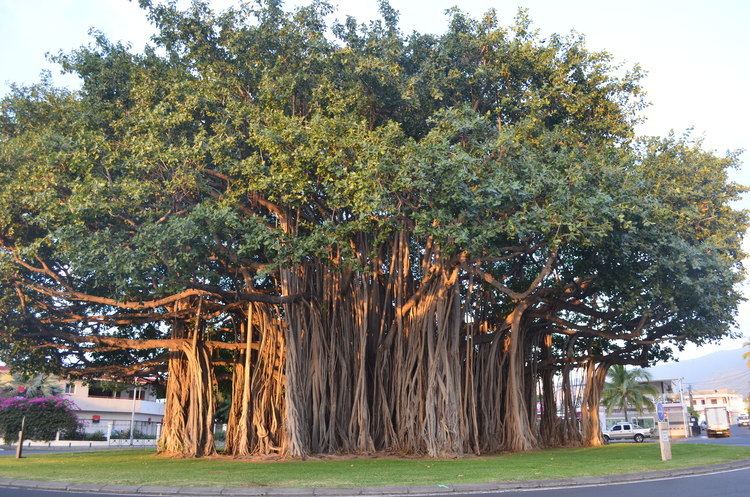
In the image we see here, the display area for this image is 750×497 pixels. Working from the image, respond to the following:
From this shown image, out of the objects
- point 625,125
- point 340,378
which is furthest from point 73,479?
point 625,125

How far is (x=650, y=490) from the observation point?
9.23 metres

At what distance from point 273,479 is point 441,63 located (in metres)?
10.1

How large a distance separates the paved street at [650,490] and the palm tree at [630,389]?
125ft

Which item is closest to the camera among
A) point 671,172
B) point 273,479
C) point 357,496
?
point 357,496

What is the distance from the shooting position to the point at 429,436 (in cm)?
1566

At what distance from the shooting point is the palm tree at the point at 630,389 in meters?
46.6

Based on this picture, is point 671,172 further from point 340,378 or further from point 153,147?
point 153,147

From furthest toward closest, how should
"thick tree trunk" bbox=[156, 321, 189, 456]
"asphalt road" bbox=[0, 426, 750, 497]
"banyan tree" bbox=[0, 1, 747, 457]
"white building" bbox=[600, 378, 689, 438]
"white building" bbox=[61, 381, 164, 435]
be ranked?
"white building" bbox=[61, 381, 164, 435] < "white building" bbox=[600, 378, 689, 438] < "thick tree trunk" bbox=[156, 321, 189, 456] < "banyan tree" bbox=[0, 1, 747, 457] < "asphalt road" bbox=[0, 426, 750, 497]

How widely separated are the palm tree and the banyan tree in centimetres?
2929

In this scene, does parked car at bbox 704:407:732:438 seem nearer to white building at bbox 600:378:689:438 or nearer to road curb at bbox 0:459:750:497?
white building at bbox 600:378:689:438

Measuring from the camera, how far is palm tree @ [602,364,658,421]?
46.6m

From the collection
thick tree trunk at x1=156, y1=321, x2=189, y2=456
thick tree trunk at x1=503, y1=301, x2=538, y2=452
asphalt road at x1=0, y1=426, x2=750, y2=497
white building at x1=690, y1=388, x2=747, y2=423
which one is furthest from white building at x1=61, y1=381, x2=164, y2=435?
white building at x1=690, y1=388, x2=747, y2=423

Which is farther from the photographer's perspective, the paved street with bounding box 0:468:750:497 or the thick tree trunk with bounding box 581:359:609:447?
the thick tree trunk with bounding box 581:359:609:447

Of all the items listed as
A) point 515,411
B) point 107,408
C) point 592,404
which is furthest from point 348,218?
point 107,408
